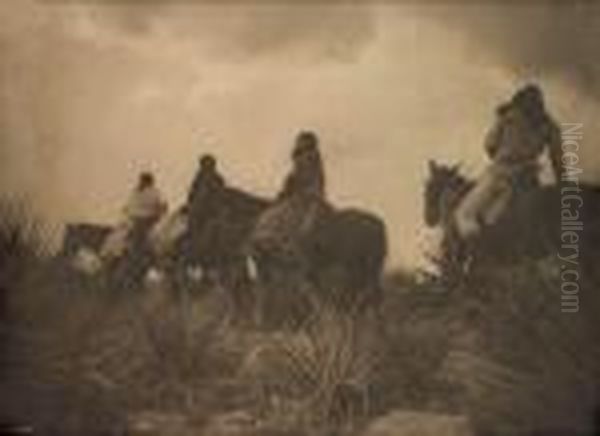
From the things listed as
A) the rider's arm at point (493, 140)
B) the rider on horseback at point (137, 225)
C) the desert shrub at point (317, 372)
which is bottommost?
the desert shrub at point (317, 372)

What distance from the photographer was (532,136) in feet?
23.0

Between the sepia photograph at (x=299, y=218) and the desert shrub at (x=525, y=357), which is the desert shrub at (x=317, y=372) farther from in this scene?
the desert shrub at (x=525, y=357)

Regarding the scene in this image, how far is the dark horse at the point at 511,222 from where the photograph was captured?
6984 mm

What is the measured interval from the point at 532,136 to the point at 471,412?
1459 mm

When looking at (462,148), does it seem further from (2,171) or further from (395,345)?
(2,171)

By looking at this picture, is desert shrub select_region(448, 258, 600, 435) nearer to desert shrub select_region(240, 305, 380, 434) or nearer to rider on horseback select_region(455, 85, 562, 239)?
rider on horseback select_region(455, 85, 562, 239)

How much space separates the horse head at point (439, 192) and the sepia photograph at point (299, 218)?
12mm

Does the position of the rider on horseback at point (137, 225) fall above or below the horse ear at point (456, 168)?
below

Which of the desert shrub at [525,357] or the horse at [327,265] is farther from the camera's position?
the horse at [327,265]

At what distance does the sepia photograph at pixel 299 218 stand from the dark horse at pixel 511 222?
0.01 metres

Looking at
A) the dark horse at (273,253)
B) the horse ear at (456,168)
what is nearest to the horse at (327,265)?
the dark horse at (273,253)

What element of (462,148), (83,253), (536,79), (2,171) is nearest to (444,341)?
(462,148)

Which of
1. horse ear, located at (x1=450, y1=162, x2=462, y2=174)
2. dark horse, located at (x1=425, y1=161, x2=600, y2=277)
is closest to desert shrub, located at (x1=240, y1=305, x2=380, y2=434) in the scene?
dark horse, located at (x1=425, y1=161, x2=600, y2=277)

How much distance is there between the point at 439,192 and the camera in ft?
23.0
